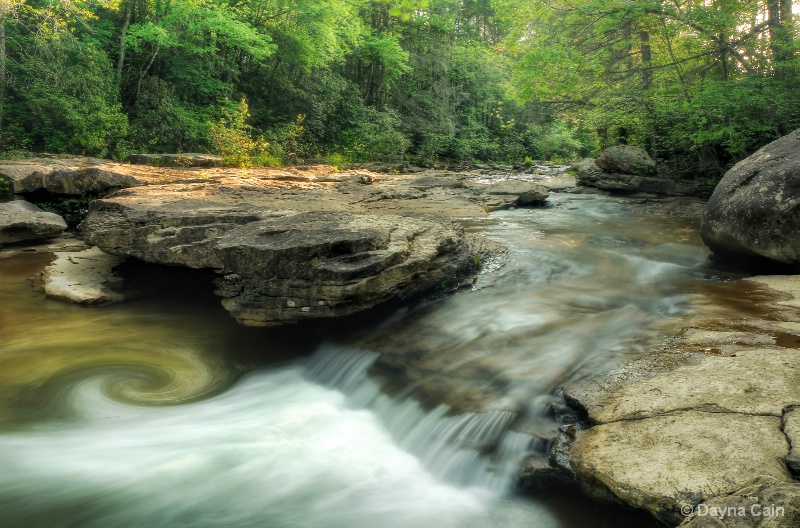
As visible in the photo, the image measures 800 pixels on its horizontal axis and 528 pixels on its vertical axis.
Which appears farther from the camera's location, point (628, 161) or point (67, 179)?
point (628, 161)

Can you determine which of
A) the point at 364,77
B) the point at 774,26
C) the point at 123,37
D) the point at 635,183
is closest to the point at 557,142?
the point at 364,77

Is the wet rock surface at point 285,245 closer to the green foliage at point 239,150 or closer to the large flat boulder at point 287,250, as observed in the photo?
the large flat boulder at point 287,250

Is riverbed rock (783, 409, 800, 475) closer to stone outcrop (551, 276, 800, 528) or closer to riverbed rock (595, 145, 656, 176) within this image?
stone outcrop (551, 276, 800, 528)

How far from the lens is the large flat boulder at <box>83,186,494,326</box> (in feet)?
17.7

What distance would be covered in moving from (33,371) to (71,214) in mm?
5873

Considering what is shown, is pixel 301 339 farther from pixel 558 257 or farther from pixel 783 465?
pixel 783 465

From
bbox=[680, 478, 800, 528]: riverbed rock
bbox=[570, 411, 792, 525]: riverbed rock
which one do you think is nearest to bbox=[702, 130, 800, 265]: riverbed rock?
bbox=[570, 411, 792, 525]: riverbed rock

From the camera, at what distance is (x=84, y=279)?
7.21 m

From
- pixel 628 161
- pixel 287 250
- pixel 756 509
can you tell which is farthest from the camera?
pixel 628 161

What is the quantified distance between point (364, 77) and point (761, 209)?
27214 millimetres

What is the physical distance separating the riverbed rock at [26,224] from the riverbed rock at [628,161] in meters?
13.2

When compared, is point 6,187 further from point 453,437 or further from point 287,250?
point 453,437

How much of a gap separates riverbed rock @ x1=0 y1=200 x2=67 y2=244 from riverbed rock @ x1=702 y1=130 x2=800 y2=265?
10192 millimetres

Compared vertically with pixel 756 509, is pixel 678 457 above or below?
below
